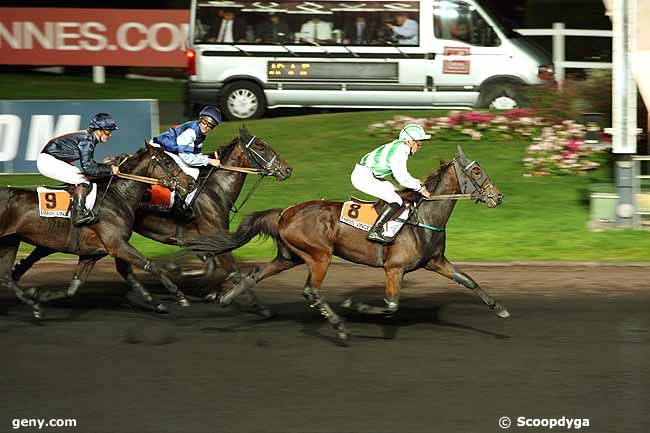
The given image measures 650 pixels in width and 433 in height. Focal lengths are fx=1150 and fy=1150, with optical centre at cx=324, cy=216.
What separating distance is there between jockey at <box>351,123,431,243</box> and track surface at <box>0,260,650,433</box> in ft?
3.80

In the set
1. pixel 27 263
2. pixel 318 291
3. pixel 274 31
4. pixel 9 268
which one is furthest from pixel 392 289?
pixel 274 31

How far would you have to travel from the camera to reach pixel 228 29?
22297 mm

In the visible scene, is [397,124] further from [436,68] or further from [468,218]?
[468,218]

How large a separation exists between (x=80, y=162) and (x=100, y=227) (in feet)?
2.27

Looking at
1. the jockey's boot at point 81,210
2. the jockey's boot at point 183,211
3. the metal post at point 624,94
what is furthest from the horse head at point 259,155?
the metal post at point 624,94

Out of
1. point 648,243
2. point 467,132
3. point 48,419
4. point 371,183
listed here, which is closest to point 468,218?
point 648,243

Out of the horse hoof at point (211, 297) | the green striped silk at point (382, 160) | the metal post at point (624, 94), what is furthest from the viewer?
the metal post at point (624, 94)

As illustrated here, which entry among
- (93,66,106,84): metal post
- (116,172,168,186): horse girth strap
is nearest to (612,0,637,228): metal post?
(116,172,168,186): horse girth strap

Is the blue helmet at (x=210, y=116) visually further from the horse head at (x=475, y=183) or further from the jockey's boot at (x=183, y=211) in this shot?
the horse head at (x=475, y=183)

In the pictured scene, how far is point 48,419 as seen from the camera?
330 inches

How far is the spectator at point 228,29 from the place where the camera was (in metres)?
22.3

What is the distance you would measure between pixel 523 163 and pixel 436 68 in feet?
12.9

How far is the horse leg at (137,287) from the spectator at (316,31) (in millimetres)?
11132

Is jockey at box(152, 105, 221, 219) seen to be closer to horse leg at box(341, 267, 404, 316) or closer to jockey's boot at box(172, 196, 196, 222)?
jockey's boot at box(172, 196, 196, 222)
